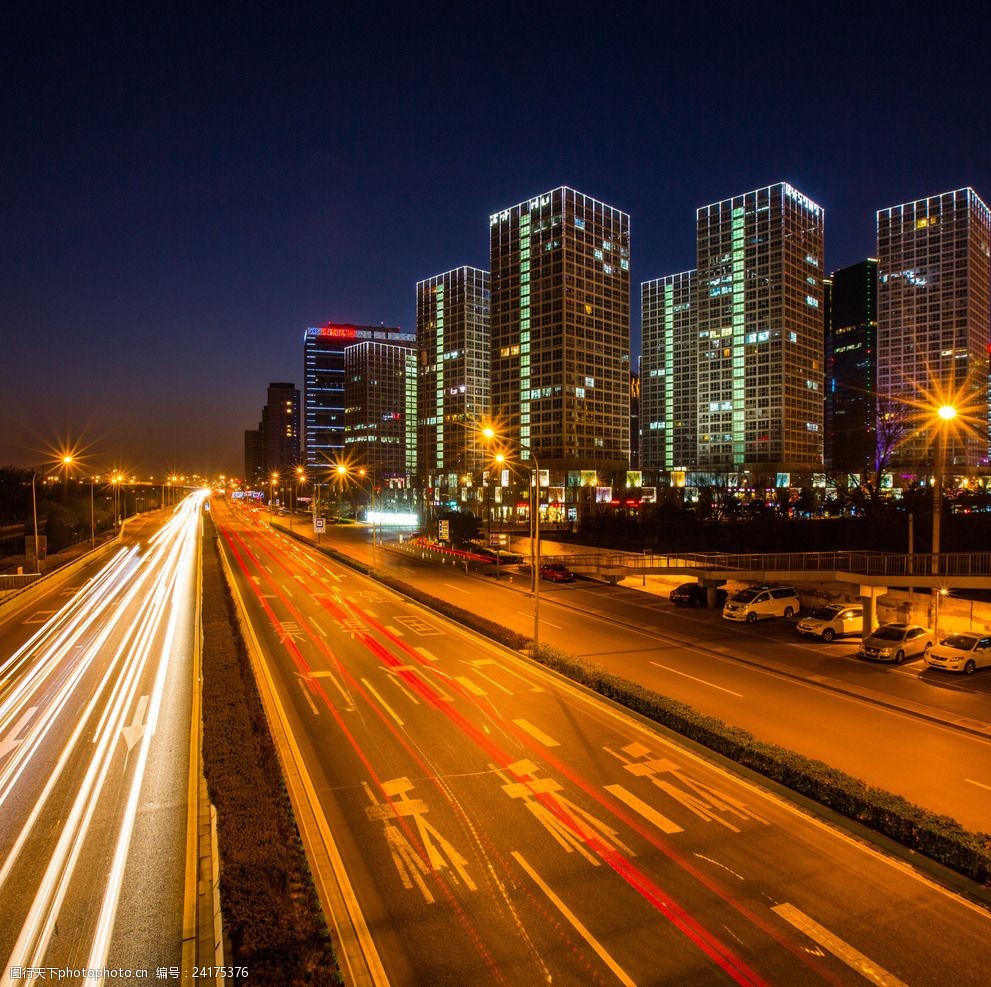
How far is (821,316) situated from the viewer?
15500 cm

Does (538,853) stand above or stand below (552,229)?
below

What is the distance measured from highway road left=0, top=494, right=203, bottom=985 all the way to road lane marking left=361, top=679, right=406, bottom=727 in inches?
184

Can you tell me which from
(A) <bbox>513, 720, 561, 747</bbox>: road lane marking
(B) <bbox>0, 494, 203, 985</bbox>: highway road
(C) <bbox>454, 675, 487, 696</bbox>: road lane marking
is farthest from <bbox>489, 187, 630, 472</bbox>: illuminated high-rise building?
(A) <bbox>513, 720, 561, 747</bbox>: road lane marking

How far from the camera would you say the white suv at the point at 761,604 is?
2942 centimetres

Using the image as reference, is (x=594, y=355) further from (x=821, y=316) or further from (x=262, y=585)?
(x=262, y=585)

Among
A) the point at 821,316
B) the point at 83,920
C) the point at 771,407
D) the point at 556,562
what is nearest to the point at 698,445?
the point at 771,407

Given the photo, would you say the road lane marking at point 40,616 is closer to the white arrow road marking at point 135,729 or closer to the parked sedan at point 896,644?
the white arrow road marking at point 135,729

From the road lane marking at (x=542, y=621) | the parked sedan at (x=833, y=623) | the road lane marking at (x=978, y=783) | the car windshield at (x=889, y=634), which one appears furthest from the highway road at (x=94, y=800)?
the parked sedan at (x=833, y=623)

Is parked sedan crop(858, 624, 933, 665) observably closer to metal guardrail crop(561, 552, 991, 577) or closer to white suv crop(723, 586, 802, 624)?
metal guardrail crop(561, 552, 991, 577)

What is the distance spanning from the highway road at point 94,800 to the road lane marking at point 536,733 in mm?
7269

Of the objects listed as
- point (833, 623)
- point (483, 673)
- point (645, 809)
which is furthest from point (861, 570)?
point (645, 809)

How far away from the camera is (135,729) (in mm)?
15289

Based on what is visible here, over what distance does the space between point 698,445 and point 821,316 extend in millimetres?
42018

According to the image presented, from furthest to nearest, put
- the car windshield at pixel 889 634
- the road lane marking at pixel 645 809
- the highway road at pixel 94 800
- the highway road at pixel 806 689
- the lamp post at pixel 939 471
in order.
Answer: the car windshield at pixel 889 634, the lamp post at pixel 939 471, the highway road at pixel 806 689, the road lane marking at pixel 645 809, the highway road at pixel 94 800
